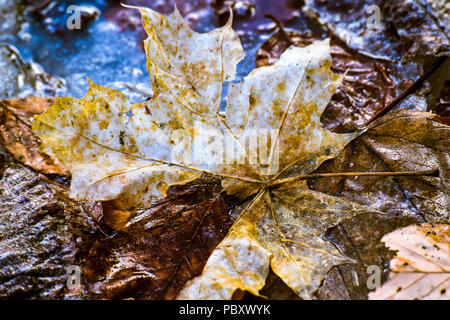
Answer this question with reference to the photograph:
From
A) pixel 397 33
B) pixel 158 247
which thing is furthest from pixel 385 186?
pixel 397 33

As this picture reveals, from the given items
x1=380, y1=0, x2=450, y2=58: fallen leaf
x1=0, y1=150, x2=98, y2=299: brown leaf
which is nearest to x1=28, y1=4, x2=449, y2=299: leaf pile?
x1=0, y1=150, x2=98, y2=299: brown leaf

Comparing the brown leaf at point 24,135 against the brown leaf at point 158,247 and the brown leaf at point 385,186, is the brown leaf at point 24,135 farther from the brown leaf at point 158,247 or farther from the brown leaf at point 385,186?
the brown leaf at point 385,186

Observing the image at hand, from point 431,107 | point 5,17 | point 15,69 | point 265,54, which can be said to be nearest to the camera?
point 431,107

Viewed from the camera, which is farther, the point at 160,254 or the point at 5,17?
the point at 5,17

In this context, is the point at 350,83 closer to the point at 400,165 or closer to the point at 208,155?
the point at 400,165

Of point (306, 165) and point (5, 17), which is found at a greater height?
point (5, 17)

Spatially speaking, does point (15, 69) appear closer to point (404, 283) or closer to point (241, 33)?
point (241, 33)

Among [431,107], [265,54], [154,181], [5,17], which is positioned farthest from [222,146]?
[5,17]

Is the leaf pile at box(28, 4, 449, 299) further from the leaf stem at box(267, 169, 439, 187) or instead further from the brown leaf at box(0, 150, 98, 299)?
the brown leaf at box(0, 150, 98, 299)
